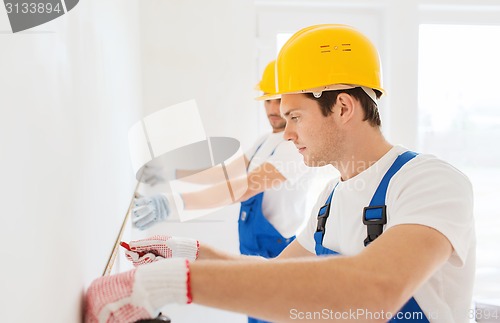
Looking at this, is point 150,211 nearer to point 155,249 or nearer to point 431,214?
point 155,249

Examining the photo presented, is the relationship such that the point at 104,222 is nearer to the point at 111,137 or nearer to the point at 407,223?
the point at 111,137

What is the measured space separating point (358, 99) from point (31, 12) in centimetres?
99

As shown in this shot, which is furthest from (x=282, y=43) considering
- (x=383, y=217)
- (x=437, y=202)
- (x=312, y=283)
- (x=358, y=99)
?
(x=312, y=283)

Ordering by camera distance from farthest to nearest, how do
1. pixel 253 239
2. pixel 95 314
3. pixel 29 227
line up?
pixel 253 239
pixel 95 314
pixel 29 227

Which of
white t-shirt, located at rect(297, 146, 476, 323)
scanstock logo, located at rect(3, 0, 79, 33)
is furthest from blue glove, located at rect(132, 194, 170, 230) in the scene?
scanstock logo, located at rect(3, 0, 79, 33)

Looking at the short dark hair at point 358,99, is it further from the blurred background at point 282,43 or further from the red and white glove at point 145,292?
the blurred background at point 282,43

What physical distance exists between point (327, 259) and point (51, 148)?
524 millimetres

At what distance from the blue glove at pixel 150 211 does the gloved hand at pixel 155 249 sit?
676 mm

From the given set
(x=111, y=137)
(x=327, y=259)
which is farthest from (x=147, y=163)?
(x=327, y=259)

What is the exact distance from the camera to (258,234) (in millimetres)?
2617

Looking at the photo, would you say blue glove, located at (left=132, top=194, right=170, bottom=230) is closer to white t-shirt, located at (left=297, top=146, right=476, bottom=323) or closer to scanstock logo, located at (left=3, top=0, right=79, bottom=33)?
white t-shirt, located at (left=297, top=146, right=476, bottom=323)

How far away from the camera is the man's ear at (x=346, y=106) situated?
1.43 meters

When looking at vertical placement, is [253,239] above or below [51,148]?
below

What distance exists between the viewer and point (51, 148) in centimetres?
79
